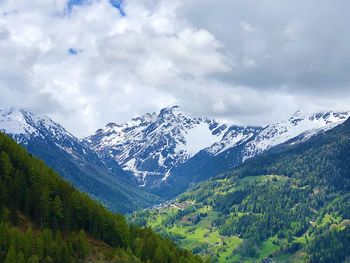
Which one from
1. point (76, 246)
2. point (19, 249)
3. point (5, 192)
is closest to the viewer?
point (19, 249)

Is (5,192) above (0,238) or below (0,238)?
above

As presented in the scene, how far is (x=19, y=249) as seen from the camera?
169625 millimetres

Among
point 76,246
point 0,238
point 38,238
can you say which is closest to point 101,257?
point 76,246

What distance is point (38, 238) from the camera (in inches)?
6998

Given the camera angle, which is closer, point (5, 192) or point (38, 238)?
point (38, 238)

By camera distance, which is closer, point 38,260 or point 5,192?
point 38,260

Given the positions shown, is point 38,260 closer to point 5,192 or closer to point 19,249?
point 19,249

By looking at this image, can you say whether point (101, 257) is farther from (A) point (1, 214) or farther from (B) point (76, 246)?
(A) point (1, 214)

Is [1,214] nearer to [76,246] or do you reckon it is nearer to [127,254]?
[76,246]

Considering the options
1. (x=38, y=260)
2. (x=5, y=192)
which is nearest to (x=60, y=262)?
(x=38, y=260)

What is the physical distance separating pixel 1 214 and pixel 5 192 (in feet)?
44.3

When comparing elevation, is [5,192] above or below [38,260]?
above

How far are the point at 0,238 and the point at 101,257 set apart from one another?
35610 millimetres

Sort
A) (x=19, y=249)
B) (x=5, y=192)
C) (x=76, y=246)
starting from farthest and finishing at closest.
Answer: (x=5, y=192), (x=76, y=246), (x=19, y=249)
